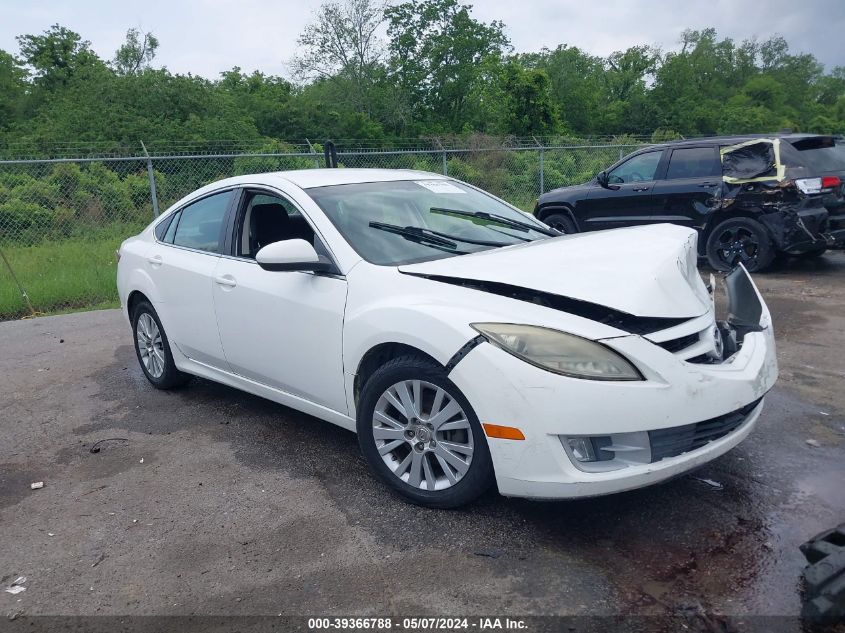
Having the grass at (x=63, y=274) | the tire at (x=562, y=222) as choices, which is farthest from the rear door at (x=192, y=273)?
the tire at (x=562, y=222)

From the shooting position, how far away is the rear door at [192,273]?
178 inches

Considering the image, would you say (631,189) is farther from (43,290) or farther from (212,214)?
(43,290)

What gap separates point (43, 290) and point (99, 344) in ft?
10.1

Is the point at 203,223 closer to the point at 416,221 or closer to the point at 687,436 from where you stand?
the point at 416,221

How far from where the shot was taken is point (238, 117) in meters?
24.3

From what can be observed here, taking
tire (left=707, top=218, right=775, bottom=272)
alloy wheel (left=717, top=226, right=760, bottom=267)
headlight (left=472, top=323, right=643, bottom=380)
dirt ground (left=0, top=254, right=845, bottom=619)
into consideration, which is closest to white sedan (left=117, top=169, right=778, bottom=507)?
headlight (left=472, top=323, right=643, bottom=380)

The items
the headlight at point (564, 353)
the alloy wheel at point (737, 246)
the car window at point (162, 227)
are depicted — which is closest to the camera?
the headlight at point (564, 353)

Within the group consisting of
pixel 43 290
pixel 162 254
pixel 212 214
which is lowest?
pixel 43 290

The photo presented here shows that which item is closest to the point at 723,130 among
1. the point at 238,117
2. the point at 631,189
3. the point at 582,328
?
the point at 238,117

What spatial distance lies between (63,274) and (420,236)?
7968 mm

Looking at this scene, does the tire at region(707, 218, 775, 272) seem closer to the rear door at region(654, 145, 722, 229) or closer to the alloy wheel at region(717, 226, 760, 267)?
the alloy wheel at region(717, 226, 760, 267)

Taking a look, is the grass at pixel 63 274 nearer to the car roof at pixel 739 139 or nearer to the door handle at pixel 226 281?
the door handle at pixel 226 281

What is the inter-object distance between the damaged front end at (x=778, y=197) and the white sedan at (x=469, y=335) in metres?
5.05

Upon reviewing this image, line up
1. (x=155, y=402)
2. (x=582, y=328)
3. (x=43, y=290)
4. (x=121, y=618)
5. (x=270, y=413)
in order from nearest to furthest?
1. (x=121, y=618)
2. (x=582, y=328)
3. (x=270, y=413)
4. (x=155, y=402)
5. (x=43, y=290)
